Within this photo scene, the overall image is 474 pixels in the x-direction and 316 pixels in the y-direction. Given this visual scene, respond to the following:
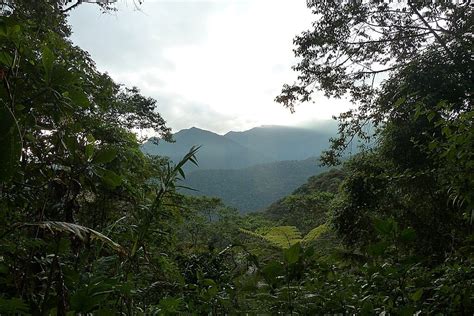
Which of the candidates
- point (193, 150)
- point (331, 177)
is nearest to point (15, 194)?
point (193, 150)

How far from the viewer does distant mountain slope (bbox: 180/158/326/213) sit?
161 ft

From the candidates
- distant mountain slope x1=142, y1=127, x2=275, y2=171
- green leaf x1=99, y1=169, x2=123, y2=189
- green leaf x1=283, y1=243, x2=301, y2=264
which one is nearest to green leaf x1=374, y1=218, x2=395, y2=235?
green leaf x1=283, y1=243, x2=301, y2=264

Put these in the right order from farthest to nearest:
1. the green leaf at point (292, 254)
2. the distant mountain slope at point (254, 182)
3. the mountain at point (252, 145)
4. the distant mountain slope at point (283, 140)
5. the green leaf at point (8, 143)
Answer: the distant mountain slope at point (283, 140), the mountain at point (252, 145), the distant mountain slope at point (254, 182), the green leaf at point (292, 254), the green leaf at point (8, 143)

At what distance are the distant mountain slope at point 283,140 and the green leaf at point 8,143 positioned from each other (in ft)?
358

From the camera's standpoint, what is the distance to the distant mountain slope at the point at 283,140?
114 m

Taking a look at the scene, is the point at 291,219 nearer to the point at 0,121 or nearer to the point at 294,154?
the point at 0,121

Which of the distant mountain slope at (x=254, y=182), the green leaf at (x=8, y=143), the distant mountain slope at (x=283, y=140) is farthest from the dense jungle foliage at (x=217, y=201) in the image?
the distant mountain slope at (x=283, y=140)

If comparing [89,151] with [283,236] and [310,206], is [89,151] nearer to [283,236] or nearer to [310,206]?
[283,236]

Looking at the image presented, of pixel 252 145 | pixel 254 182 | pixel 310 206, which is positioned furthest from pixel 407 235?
pixel 252 145

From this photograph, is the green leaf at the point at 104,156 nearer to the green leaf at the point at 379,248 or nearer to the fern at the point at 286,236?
the green leaf at the point at 379,248

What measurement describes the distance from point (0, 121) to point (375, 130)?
583cm

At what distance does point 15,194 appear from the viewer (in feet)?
3.15

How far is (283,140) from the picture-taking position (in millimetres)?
122875

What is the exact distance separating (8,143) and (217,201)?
12.8 metres
